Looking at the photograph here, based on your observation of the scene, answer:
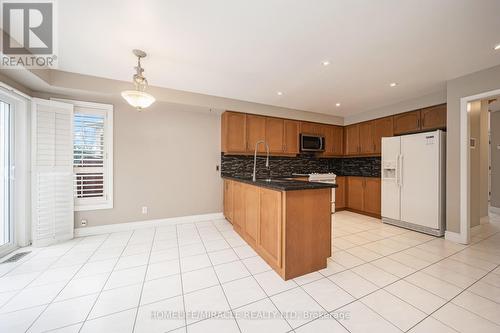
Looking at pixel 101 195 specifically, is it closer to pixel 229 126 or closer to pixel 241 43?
pixel 229 126

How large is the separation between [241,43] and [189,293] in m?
2.55

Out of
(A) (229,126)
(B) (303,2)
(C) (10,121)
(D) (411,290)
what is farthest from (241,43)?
(C) (10,121)

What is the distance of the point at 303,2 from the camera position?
156 centimetres

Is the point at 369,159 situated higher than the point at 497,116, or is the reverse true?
the point at 497,116

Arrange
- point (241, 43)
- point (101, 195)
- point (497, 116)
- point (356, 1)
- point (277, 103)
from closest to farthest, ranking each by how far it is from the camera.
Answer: point (356, 1) → point (241, 43) → point (101, 195) → point (277, 103) → point (497, 116)

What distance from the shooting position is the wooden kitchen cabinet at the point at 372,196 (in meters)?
4.21

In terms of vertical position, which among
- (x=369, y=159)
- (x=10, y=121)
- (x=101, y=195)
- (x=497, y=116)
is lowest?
(x=101, y=195)

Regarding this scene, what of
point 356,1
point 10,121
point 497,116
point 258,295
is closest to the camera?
point 356,1

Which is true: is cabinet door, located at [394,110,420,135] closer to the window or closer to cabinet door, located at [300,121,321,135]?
cabinet door, located at [300,121,321,135]

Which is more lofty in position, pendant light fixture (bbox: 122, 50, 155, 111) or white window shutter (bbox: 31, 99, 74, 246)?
pendant light fixture (bbox: 122, 50, 155, 111)

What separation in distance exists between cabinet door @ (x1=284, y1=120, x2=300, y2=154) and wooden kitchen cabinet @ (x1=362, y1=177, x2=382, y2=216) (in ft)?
5.87

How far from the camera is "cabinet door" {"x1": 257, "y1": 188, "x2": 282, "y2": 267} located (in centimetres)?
200

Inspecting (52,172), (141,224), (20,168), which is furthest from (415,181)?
(20,168)

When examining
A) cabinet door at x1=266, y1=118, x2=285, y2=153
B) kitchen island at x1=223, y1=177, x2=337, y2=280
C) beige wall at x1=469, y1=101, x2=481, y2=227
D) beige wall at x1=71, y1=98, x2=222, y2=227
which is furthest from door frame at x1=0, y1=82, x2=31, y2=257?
beige wall at x1=469, y1=101, x2=481, y2=227
